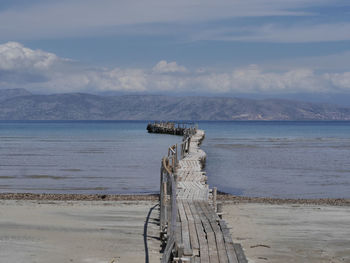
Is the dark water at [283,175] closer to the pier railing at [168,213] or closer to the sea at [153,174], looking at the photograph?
the sea at [153,174]

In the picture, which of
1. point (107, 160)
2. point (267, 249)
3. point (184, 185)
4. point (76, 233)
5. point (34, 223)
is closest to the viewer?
point (267, 249)

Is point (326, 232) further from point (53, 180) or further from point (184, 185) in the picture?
point (53, 180)

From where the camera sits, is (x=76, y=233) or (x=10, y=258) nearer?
(x=10, y=258)

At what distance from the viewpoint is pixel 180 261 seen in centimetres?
984

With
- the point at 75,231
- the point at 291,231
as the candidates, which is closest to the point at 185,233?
the point at 75,231

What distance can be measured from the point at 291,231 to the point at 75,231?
614cm

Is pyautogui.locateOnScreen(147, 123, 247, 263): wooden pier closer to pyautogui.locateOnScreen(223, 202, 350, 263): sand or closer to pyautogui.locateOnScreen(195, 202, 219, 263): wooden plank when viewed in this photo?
pyautogui.locateOnScreen(195, 202, 219, 263): wooden plank

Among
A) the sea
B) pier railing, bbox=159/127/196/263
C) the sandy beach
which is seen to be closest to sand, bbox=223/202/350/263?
the sandy beach

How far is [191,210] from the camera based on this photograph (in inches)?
603

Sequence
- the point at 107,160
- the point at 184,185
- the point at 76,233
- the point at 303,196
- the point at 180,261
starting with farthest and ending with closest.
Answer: the point at 107,160
the point at 303,196
the point at 184,185
the point at 76,233
the point at 180,261

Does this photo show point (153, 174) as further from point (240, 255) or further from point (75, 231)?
point (240, 255)

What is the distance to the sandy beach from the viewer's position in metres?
12.9

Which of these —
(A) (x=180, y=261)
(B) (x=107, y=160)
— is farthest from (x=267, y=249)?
(B) (x=107, y=160)

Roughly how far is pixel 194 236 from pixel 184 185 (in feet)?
29.1
